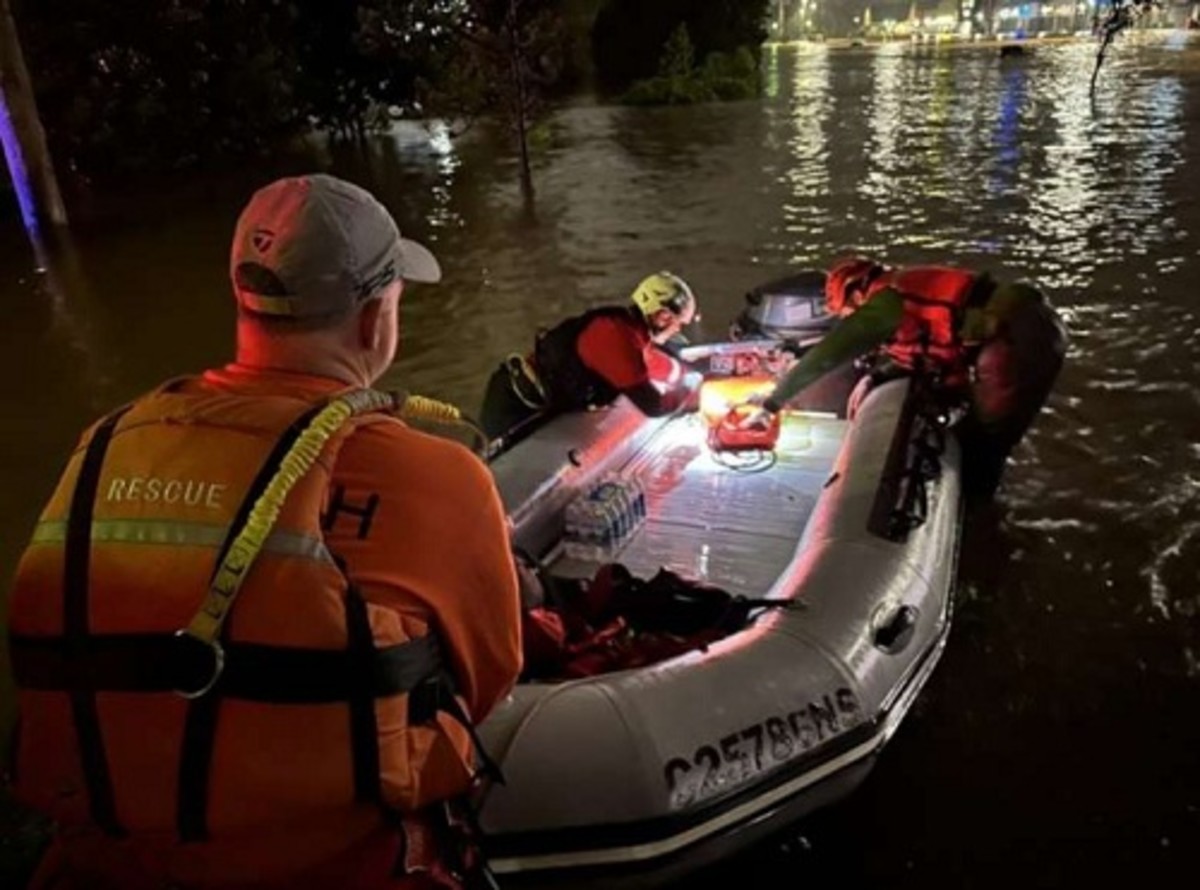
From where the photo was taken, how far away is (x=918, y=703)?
3.81m

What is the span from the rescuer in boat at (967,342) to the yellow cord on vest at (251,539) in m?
3.36

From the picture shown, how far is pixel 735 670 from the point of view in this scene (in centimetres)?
280

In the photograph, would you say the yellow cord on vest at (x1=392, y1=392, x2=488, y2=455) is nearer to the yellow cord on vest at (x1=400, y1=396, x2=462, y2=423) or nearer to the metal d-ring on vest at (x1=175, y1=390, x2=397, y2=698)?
the yellow cord on vest at (x1=400, y1=396, x2=462, y2=423)

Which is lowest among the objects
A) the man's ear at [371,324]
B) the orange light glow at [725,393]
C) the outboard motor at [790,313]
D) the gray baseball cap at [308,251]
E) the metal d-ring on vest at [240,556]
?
the orange light glow at [725,393]

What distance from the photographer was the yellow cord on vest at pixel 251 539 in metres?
1.33

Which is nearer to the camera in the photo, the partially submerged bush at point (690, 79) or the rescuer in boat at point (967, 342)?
the rescuer in boat at point (967, 342)

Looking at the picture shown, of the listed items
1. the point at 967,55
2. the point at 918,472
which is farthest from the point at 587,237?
the point at 967,55

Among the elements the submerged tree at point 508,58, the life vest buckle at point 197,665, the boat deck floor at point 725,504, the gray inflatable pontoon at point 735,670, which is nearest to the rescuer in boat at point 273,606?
the life vest buckle at point 197,665

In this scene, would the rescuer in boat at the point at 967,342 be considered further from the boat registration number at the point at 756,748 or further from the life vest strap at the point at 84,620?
the life vest strap at the point at 84,620

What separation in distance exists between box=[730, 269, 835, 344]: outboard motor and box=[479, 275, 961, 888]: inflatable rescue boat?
20.6 inches

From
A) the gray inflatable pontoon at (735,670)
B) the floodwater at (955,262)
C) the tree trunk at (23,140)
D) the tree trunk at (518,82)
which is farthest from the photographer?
the tree trunk at (518,82)

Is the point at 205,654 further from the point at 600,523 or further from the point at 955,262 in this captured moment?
the point at 955,262

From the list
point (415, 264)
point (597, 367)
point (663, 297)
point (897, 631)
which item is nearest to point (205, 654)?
point (415, 264)

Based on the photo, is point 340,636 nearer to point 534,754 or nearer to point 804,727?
point 534,754
